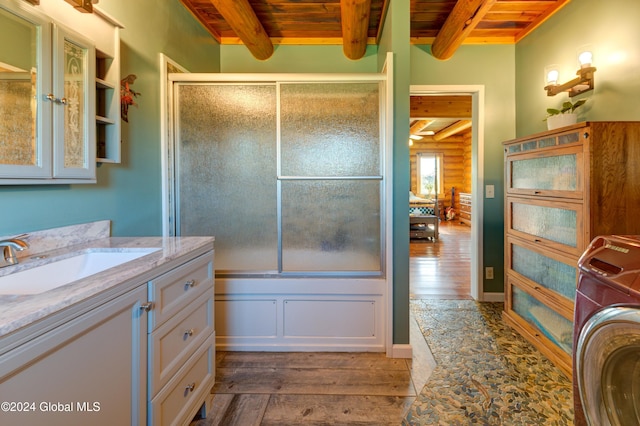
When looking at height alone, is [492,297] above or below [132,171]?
below

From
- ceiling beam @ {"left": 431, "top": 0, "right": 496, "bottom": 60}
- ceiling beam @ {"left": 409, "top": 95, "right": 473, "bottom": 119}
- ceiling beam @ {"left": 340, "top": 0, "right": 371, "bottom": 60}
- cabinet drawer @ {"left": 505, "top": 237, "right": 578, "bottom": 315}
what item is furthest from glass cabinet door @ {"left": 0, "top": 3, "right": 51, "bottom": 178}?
ceiling beam @ {"left": 409, "top": 95, "right": 473, "bottom": 119}

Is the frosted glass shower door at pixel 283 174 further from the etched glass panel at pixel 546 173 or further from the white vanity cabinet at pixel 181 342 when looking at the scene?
the etched glass panel at pixel 546 173

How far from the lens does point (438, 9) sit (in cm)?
254

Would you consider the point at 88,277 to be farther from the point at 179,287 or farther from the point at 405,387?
the point at 405,387

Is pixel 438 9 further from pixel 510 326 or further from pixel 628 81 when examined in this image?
pixel 510 326

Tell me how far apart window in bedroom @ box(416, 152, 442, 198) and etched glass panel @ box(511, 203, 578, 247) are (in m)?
7.82

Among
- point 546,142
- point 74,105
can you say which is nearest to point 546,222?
point 546,142

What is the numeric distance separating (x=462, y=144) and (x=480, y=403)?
9.61 metres

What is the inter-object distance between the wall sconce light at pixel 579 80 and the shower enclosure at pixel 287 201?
1.38 metres

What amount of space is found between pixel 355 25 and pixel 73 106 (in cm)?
196

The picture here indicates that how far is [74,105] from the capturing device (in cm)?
133

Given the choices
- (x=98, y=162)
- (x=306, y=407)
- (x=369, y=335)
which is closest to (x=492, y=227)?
(x=369, y=335)

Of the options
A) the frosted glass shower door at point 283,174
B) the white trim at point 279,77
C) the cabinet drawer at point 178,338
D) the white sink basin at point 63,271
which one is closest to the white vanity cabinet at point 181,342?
the cabinet drawer at point 178,338

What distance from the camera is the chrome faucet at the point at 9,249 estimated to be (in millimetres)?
1030
